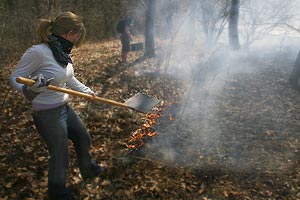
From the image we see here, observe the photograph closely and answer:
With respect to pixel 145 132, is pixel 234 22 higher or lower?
higher

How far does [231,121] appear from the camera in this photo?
17.9ft

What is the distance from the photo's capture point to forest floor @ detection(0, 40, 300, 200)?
369 centimetres

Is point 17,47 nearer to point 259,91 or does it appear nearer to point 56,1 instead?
point 56,1

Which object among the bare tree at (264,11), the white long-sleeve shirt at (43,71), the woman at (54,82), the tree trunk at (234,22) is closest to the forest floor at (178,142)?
the woman at (54,82)

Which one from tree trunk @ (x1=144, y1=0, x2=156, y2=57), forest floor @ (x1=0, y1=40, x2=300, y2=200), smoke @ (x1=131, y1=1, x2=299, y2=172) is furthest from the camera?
tree trunk @ (x1=144, y1=0, x2=156, y2=57)

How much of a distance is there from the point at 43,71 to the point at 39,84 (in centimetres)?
24

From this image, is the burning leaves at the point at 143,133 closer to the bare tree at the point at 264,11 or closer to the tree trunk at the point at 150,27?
the tree trunk at the point at 150,27

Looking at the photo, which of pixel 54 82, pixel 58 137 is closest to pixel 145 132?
pixel 58 137

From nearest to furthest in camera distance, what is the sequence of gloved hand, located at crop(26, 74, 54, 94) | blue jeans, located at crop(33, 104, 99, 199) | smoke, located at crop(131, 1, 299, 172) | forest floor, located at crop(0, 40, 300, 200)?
gloved hand, located at crop(26, 74, 54, 94) → blue jeans, located at crop(33, 104, 99, 199) → forest floor, located at crop(0, 40, 300, 200) → smoke, located at crop(131, 1, 299, 172)

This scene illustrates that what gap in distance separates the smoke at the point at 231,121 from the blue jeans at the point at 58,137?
4.84 feet

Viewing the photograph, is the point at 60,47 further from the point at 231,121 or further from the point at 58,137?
the point at 231,121

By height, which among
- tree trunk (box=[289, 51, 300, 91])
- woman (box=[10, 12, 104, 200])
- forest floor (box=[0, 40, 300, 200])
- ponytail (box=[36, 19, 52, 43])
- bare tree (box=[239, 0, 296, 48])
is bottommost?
forest floor (box=[0, 40, 300, 200])

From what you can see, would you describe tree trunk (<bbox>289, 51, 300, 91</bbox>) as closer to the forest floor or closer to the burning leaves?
the forest floor

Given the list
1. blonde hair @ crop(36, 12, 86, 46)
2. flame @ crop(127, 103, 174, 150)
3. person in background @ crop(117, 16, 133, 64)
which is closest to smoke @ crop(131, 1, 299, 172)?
flame @ crop(127, 103, 174, 150)
